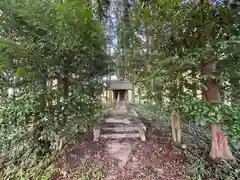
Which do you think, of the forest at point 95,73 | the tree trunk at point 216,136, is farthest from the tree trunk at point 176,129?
the tree trunk at point 216,136

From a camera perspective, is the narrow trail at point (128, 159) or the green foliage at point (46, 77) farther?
the narrow trail at point (128, 159)

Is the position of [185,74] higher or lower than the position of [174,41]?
lower

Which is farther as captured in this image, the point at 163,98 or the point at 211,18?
the point at 163,98

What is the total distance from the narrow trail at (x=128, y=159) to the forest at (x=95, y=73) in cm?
15

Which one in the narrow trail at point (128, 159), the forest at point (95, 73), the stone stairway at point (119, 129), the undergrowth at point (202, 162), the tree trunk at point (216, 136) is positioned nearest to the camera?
the forest at point (95, 73)

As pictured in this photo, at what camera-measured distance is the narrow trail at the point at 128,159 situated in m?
2.83

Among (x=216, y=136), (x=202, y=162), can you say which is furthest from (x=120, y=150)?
(x=216, y=136)

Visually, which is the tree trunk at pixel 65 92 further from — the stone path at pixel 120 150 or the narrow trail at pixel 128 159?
the stone path at pixel 120 150

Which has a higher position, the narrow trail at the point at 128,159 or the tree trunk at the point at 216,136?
the tree trunk at the point at 216,136

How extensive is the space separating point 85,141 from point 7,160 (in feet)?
5.13

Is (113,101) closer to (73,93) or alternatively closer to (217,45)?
(73,93)

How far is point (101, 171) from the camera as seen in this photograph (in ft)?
9.46

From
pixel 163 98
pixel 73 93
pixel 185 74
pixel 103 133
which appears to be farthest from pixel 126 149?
pixel 185 74

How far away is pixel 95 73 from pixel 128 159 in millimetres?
1620
